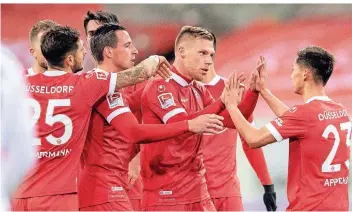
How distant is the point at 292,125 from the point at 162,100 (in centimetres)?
105

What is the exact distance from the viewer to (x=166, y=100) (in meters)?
5.31

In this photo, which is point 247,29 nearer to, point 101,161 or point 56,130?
point 101,161

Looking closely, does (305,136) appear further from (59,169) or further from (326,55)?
(59,169)

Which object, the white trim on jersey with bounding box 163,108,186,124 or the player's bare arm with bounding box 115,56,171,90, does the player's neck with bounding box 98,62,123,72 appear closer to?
the player's bare arm with bounding box 115,56,171,90

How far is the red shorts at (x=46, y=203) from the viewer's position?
4.72 m

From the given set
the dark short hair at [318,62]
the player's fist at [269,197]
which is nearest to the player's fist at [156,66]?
the dark short hair at [318,62]

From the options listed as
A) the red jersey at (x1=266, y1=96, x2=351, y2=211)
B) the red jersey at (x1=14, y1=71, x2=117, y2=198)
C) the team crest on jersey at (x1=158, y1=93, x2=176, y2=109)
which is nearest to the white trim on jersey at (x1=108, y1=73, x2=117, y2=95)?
the red jersey at (x1=14, y1=71, x2=117, y2=198)

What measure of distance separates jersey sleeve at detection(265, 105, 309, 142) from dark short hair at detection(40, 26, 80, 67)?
1.55m

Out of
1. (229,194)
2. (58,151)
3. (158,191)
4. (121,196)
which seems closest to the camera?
(58,151)

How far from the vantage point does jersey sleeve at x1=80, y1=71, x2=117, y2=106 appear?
15.7 feet

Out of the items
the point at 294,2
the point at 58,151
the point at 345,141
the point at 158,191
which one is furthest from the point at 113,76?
the point at 294,2

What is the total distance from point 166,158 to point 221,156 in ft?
3.47

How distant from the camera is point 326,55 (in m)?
5.08

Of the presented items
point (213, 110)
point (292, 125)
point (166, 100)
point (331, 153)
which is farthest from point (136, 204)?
point (331, 153)
